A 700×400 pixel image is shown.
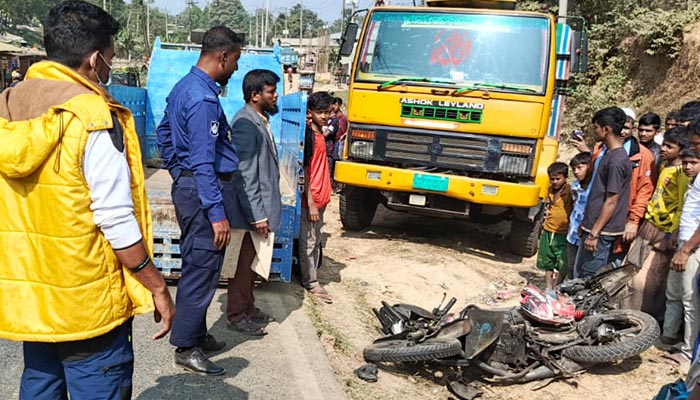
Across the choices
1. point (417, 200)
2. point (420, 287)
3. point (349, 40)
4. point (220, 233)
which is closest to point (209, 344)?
point (220, 233)

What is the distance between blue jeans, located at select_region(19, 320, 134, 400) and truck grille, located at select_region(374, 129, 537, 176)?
17.1 feet

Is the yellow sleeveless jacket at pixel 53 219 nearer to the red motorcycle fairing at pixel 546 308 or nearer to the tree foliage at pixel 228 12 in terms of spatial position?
the red motorcycle fairing at pixel 546 308

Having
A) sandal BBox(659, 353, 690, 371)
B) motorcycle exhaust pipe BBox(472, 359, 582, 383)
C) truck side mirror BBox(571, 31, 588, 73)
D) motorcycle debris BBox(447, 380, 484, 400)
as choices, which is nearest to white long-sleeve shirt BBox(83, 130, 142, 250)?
motorcycle debris BBox(447, 380, 484, 400)

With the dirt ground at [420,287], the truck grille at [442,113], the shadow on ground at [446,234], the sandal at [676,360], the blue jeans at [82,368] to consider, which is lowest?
the shadow on ground at [446,234]

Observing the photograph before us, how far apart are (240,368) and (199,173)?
1225 millimetres

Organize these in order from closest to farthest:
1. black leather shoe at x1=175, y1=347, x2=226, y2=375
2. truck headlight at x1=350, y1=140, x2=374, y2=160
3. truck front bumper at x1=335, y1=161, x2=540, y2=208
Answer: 1. black leather shoe at x1=175, y1=347, x2=226, y2=375
2. truck front bumper at x1=335, y1=161, x2=540, y2=208
3. truck headlight at x1=350, y1=140, x2=374, y2=160

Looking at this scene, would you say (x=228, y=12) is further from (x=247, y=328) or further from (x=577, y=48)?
(x=247, y=328)

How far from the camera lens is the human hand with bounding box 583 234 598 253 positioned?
4872 millimetres

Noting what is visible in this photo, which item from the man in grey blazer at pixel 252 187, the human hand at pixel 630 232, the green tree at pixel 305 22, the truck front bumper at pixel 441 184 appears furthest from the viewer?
the green tree at pixel 305 22

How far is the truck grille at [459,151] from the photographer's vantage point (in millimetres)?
6641

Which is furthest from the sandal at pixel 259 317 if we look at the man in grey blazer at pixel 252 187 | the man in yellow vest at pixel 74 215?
the man in yellow vest at pixel 74 215

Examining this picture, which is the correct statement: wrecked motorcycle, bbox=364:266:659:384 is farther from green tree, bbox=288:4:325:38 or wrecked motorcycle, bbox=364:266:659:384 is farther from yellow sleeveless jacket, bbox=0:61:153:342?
green tree, bbox=288:4:325:38

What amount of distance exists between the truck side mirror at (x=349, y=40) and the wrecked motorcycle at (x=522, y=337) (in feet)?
12.5

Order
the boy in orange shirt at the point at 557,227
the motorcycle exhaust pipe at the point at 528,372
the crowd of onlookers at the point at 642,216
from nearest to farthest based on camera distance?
the motorcycle exhaust pipe at the point at 528,372 < the crowd of onlookers at the point at 642,216 < the boy in orange shirt at the point at 557,227
